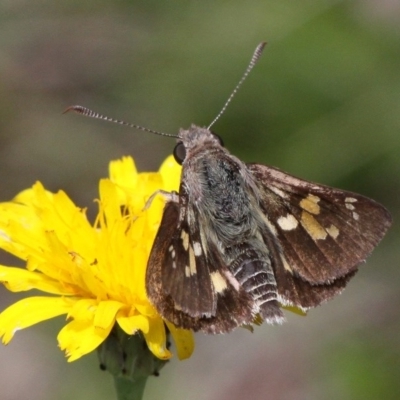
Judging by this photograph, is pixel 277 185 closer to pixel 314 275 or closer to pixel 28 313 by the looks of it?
pixel 314 275

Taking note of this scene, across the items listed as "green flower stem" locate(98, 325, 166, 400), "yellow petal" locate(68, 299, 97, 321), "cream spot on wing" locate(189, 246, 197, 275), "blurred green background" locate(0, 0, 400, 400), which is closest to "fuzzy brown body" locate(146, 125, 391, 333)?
"cream spot on wing" locate(189, 246, 197, 275)

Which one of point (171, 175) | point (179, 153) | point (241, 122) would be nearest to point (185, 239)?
point (179, 153)

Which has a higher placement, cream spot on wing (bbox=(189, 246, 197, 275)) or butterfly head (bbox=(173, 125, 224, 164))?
butterfly head (bbox=(173, 125, 224, 164))

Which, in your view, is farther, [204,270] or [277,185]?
[277,185]

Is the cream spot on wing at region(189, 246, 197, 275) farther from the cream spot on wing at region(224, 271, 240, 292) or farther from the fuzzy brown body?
the cream spot on wing at region(224, 271, 240, 292)

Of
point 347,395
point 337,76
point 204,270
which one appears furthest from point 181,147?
point 337,76

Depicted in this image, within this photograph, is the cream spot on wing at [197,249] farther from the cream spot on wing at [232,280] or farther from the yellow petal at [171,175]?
the yellow petal at [171,175]

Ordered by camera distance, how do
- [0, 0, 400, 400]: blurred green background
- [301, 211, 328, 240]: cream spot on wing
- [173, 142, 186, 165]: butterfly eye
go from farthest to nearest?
[0, 0, 400, 400]: blurred green background, [173, 142, 186, 165]: butterfly eye, [301, 211, 328, 240]: cream spot on wing

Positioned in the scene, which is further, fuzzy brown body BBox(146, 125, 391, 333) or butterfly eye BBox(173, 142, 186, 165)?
butterfly eye BBox(173, 142, 186, 165)

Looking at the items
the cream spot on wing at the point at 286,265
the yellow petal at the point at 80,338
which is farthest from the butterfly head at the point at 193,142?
the yellow petal at the point at 80,338
